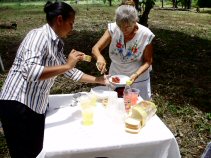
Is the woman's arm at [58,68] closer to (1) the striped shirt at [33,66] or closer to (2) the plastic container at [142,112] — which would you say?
(1) the striped shirt at [33,66]

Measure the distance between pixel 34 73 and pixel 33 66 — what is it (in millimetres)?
59

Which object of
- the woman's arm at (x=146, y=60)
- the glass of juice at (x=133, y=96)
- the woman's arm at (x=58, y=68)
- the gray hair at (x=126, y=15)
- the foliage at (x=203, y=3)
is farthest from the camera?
the foliage at (x=203, y=3)

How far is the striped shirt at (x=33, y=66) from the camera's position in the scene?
270 centimetres

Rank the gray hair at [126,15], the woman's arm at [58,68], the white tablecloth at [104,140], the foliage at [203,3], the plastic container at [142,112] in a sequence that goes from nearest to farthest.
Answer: the white tablecloth at [104,140]
the woman's arm at [58,68]
the plastic container at [142,112]
the gray hair at [126,15]
the foliage at [203,3]

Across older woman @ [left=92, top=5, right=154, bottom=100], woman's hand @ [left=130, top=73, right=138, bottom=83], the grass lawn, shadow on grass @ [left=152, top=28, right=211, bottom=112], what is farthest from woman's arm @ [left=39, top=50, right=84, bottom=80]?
shadow on grass @ [left=152, top=28, right=211, bottom=112]

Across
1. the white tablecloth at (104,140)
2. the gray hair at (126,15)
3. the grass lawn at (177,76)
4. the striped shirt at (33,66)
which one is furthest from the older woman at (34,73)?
the grass lawn at (177,76)

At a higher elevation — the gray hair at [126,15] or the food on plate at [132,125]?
the gray hair at [126,15]

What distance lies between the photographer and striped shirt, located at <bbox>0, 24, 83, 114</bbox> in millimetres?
2695

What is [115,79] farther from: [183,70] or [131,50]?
[183,70]

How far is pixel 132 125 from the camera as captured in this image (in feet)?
9.12

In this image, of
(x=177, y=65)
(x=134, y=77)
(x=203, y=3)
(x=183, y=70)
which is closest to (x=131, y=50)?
(x=134, y=77)

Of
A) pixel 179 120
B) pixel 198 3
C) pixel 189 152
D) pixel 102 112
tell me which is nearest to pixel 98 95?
pixel 102 112

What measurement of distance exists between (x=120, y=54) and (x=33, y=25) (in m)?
11.6

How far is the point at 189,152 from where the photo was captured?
4.72 m
